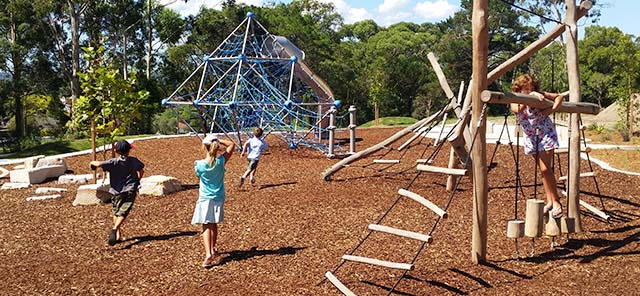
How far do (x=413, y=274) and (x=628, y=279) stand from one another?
201cm

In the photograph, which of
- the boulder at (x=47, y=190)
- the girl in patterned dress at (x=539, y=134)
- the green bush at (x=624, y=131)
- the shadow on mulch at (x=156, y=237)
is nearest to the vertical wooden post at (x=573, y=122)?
the girl in patterned dress at (x=539, y=134)

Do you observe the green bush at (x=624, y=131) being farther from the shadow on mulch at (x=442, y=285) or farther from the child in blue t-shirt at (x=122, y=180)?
the child in blue t-shirt at (x=122, y=180)

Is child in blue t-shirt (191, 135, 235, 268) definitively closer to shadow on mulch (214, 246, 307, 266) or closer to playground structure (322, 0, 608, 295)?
shadow on mulch (214, 246, 307, 266)

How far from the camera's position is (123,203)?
24.6 ft

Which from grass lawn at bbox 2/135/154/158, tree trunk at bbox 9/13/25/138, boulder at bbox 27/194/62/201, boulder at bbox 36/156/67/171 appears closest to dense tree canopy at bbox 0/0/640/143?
tree trunk at bbox 9/13/25/138

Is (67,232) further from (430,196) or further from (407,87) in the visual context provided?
(407,87)

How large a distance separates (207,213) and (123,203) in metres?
1.67

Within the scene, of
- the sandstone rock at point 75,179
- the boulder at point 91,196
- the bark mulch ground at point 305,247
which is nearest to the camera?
the bark mulch ground at point 305,247

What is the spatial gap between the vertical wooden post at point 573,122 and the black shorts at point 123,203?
5.36 m

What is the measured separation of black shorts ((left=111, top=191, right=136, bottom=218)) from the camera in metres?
7.45

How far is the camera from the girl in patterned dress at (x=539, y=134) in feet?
22.5

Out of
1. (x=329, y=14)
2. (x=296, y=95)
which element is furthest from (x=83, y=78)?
(x=329, y=14)

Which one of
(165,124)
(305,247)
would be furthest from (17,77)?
(305,247)

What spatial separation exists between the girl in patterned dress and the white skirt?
3.52 m
